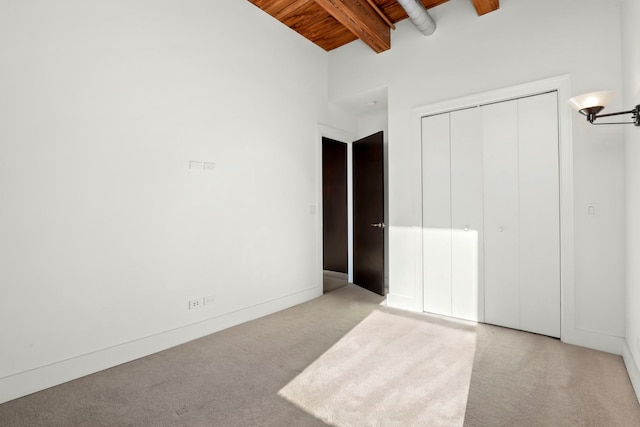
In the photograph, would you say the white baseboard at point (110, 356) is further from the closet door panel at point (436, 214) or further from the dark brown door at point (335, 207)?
the dark brown door at point (335, 207)

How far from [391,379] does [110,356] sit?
2.21 m

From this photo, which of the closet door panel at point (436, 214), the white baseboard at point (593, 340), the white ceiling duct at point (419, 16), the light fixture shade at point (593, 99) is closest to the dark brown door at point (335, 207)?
the closet door panel at point (436, 214)

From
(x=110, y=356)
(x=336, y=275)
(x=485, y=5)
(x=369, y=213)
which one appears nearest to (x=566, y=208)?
(x=485, y=5)

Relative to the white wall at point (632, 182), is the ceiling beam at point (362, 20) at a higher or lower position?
higher

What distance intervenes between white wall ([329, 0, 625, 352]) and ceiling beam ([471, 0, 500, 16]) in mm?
71

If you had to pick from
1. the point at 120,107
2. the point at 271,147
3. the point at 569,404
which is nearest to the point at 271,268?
the point at 271,147

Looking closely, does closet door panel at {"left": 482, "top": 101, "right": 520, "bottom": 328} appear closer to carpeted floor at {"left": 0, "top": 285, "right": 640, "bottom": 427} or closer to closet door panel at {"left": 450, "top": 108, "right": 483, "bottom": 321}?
closet door panel at {"left": 450, "top": 108, "right": 483, "bottom": 321}

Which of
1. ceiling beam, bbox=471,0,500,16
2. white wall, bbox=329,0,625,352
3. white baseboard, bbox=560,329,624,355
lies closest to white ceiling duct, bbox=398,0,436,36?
white wall, bbox=329,0,625,352

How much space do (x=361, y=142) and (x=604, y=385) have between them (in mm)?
3750

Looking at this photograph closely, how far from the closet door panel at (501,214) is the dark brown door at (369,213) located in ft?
4.64

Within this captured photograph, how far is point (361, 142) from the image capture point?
4.76 meters

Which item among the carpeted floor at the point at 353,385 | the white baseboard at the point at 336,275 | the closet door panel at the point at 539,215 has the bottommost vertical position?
the carpeted floor at the point at 353,385

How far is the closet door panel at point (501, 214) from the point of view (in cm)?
309

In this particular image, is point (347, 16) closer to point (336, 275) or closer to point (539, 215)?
point (539, 215)
